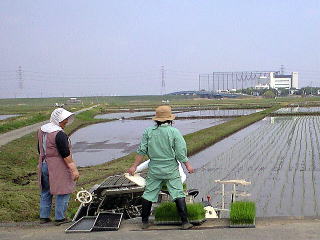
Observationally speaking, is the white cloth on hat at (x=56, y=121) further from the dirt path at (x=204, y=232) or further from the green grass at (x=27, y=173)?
the green grass at (x=27, y=173)

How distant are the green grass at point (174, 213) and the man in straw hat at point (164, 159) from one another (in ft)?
0.34

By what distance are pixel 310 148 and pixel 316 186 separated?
6046 millimetres

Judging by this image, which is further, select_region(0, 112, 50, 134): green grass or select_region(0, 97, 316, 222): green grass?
select_region(0, 112, 50, 134): green grass

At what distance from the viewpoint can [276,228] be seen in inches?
145

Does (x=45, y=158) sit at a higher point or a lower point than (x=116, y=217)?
higher

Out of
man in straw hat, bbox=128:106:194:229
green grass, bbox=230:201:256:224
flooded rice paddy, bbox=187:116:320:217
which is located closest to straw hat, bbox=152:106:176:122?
man in straw hat, bbox=128:106:194:229

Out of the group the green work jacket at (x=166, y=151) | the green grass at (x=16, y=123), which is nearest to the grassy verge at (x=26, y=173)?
the green work jacket at (x=166, y=151)

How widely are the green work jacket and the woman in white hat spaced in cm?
78

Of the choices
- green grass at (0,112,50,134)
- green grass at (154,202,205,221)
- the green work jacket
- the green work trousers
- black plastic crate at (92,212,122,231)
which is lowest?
green grass at (0,112,50,134)

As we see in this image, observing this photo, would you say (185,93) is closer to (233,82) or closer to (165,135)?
(233,82)

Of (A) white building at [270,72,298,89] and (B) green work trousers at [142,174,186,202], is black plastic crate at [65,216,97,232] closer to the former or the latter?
(B) green work trousers at [142,174,186,202]

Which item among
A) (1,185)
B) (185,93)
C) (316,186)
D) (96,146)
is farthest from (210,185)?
(185,93)

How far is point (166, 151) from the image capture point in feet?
12.8

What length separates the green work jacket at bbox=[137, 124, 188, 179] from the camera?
3.88 metres
